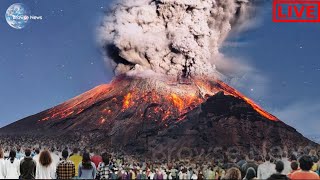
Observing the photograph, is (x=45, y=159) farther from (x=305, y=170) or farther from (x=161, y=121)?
(x=161, y=121)

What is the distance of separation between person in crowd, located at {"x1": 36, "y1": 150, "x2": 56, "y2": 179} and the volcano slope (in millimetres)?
81622

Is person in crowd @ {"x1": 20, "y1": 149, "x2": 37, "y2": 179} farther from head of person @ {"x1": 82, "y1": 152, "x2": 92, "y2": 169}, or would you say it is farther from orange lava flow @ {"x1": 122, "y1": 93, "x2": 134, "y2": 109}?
orange lava flow @ {"x1": 122, "y1": 93, "x2": 134, "y2": 109}

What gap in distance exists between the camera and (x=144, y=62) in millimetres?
116062

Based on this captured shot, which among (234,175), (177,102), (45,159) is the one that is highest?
(177,102)

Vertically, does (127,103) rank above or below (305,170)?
above

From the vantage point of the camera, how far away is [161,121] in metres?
109

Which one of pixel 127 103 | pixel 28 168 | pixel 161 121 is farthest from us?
pixel 127 103

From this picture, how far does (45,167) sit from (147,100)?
9888cm

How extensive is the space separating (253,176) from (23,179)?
5.58 m

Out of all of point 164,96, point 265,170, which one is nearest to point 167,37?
point 164,96

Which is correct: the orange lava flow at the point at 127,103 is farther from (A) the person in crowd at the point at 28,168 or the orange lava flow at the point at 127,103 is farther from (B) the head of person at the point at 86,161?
(B) the head of person at the point at 86,161

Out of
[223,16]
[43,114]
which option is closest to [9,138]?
[43,114]

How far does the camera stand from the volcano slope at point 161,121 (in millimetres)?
102625

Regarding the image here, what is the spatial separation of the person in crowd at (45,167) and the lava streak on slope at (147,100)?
93664mm
